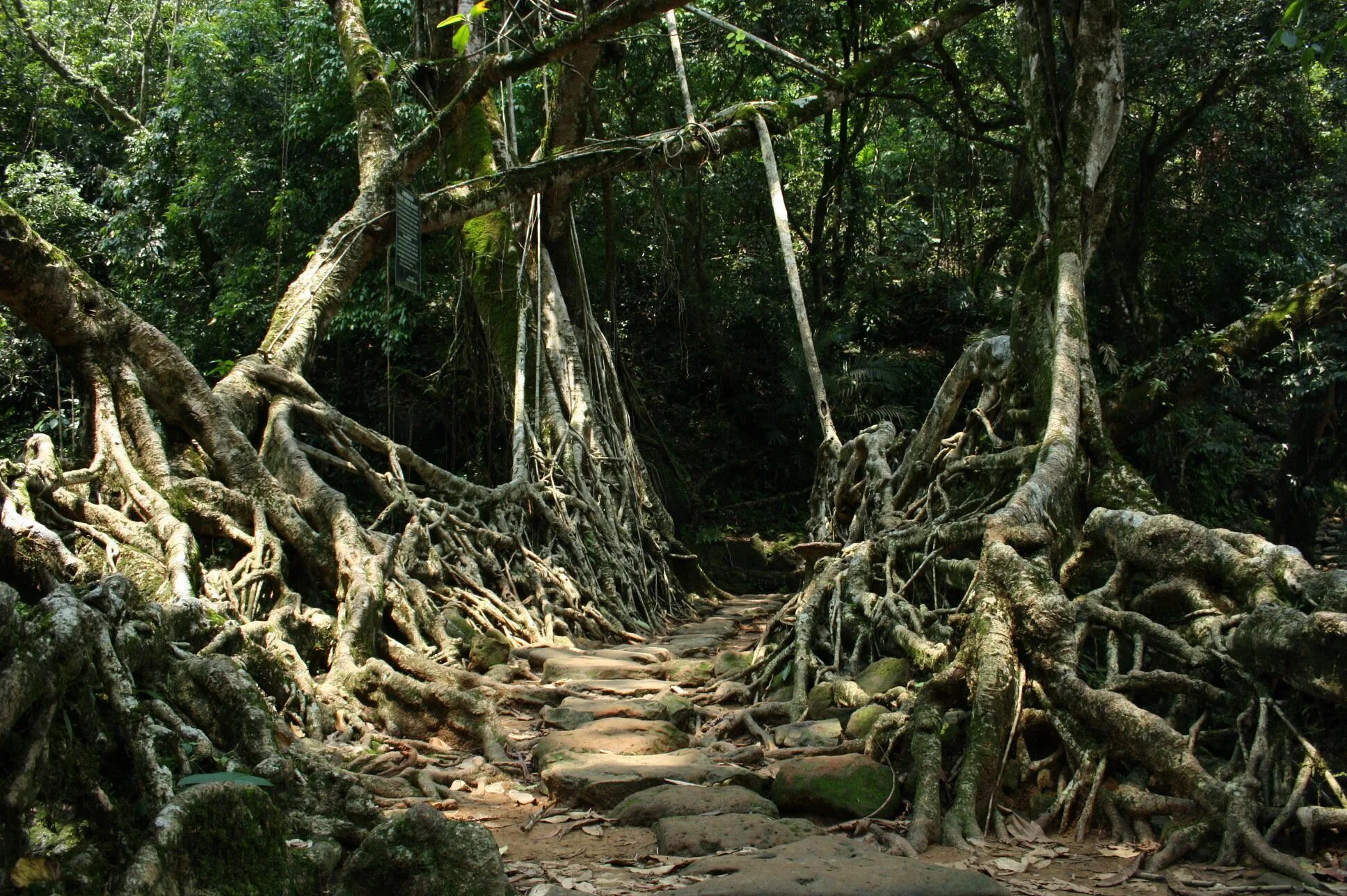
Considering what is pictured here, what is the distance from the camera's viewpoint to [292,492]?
20.0 feet

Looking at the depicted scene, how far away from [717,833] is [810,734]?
1372 mm

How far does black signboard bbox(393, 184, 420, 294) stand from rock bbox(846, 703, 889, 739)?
423 cm

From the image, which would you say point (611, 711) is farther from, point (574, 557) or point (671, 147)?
Answer: point (671, 147)

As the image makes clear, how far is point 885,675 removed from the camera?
4848 mm

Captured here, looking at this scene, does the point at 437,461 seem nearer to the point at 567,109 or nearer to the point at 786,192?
the point at 567,109

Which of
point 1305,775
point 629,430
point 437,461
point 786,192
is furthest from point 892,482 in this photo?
point 786,192

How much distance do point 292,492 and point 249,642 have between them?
6.57 feet

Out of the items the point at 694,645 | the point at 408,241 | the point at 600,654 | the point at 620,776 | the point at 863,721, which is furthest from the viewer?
the point at 694,645

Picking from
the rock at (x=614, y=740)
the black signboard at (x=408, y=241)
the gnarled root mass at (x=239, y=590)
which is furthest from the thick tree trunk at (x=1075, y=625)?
the black signboard at (x=408, y=241)

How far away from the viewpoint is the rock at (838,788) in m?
3.65

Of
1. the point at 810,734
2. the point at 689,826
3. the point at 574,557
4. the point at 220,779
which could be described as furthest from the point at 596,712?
the point at 574,557

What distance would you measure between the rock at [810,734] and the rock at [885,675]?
0.24 metres

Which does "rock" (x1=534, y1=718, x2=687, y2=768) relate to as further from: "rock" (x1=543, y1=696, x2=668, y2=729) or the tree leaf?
the tree leaf

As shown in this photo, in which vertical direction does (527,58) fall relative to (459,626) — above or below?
above
